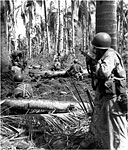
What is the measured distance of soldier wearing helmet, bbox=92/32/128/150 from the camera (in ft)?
11.1

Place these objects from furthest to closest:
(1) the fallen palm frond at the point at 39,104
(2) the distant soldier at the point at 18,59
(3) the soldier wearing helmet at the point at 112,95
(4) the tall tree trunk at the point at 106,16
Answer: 1. (2) the distant soldier at the point at 18,59
2. (1) the fallen palm frond at the point at 39,104
3. (4) the tall tree trunk at the point at 106,16
4. (3) the soldier wearing helmet at the point at 112,95

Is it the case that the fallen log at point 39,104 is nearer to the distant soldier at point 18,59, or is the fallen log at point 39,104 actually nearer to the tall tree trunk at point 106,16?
the tall tree trunk at point 106,16

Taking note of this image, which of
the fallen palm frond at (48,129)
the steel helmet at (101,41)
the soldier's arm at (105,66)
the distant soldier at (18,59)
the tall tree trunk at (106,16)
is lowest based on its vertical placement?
the fallen palm frond at (48,129)

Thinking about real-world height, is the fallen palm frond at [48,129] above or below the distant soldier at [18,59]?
below

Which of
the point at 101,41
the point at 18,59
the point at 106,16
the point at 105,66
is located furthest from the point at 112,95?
the point at 18,59

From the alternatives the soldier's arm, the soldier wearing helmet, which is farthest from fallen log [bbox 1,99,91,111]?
the soldier's arm

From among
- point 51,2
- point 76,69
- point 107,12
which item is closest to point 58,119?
point 107,12

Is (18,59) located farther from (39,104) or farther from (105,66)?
(105,66)

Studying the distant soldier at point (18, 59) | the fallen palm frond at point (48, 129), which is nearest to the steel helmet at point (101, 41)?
the fallen palm frond at point (48, 129)

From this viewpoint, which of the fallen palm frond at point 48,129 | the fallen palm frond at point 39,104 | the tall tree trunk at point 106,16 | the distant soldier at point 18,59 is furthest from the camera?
the distant soldier at point 18,59

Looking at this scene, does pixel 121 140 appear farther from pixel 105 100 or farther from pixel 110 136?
pixel 105 100

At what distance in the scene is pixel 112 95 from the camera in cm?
346

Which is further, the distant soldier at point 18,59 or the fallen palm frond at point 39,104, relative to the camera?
the distant soldier at point 18,59

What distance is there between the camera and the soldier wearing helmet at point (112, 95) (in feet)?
11.1
